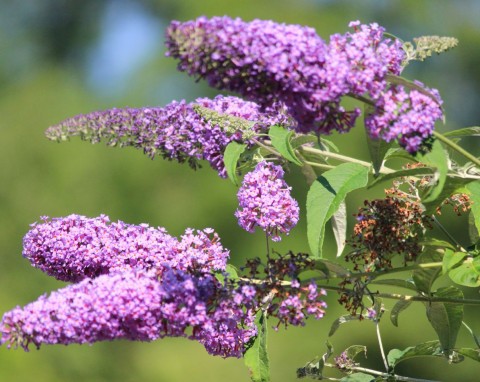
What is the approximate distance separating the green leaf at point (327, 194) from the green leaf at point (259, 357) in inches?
9.5

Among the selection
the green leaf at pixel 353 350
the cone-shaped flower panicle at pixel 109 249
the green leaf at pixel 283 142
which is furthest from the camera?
the green leaf at pixel 353 350

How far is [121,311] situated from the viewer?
1.52 metres

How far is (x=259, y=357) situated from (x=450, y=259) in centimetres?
47

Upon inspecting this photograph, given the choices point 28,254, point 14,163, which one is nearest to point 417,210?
point 28,254

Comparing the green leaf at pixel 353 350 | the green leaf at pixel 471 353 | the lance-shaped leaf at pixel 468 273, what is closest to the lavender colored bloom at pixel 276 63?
the lance-shaped leaf at pixel 468 273

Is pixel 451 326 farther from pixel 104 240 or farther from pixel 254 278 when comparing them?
pixel 104 240

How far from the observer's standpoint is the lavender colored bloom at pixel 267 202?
1.88m

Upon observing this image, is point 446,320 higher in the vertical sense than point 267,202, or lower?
lower

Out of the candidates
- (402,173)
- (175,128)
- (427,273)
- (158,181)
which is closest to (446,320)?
(427,273)

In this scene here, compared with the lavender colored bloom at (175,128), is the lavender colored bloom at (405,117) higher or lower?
lower

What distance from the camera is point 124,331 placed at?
1551mm

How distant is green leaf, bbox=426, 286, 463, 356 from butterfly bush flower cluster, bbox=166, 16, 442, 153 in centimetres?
60

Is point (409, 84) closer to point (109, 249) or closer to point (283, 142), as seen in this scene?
point (283, 142)

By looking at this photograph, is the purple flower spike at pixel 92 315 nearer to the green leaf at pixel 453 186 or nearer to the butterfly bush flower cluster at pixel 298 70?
the butterfly bush flower cluster at pixel 298 70
